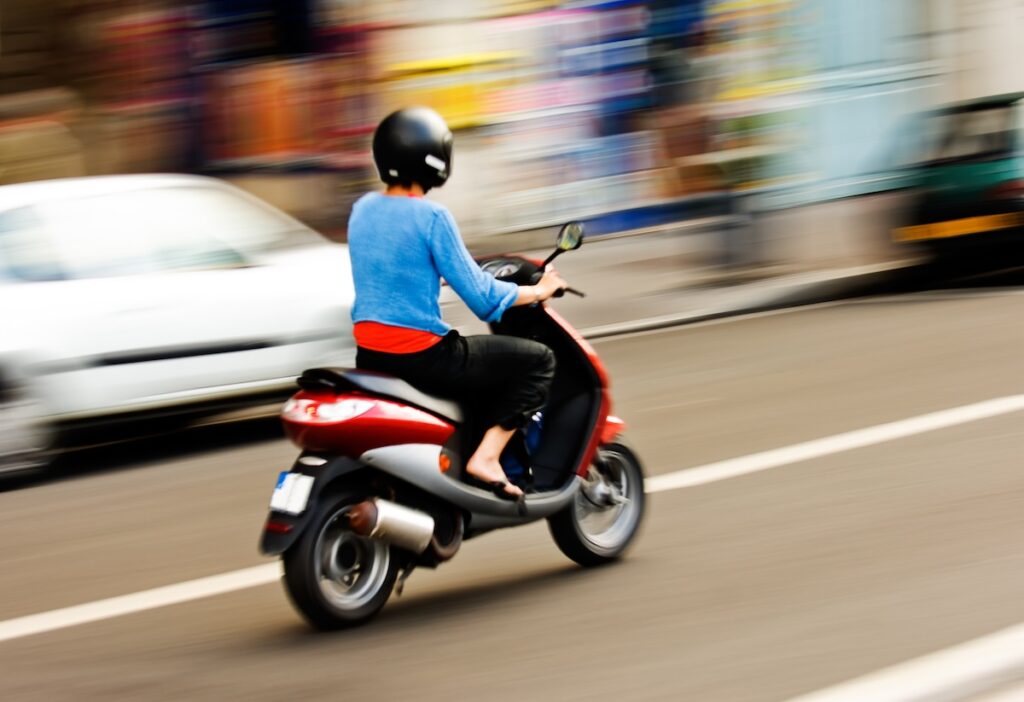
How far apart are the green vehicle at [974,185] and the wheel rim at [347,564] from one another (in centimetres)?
911

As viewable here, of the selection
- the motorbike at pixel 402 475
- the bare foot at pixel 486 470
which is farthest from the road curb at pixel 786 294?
the bare foot at pixel 486 470


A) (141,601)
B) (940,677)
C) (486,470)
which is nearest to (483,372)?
(486,470)

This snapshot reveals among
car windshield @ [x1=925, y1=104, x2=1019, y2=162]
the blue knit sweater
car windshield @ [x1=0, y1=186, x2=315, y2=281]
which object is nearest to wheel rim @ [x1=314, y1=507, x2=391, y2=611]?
the blue knit sweater

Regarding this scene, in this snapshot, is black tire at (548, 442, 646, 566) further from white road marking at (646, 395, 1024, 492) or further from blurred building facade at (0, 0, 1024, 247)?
blurred building facade at (0, 0, 1024, 247)

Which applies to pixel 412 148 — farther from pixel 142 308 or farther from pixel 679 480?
pixel 142 308

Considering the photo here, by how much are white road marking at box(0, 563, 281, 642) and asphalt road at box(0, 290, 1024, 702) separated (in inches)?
3.4

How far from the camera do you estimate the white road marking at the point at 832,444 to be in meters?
7.88

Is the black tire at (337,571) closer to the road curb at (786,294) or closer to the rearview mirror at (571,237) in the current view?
the rearview mirror at (571,237)

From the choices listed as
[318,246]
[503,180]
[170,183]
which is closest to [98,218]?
[170,183]

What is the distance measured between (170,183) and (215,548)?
133 inches

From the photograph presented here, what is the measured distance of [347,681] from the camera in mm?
5082

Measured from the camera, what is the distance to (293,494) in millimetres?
5414

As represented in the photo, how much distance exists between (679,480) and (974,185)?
681 cm

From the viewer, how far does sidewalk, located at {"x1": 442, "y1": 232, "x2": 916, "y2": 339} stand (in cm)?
1391
